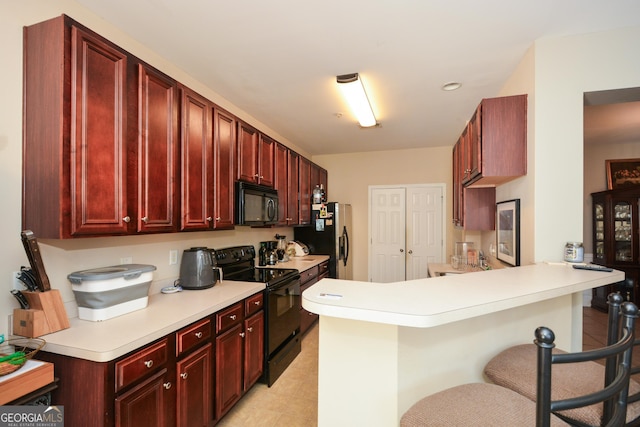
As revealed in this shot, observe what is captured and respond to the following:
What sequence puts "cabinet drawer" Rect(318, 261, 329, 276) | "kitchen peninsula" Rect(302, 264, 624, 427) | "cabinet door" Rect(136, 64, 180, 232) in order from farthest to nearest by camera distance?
"cabinet drawer" Rect(318, 261, 329, 276) < "cabinet door" Rect(136, 64, 180, 232) < "kitchen peninsula" Rect(302, 264, 624, 427)

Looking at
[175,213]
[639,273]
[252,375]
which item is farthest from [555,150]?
[639,273]

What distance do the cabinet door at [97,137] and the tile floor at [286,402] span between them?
1595 mm

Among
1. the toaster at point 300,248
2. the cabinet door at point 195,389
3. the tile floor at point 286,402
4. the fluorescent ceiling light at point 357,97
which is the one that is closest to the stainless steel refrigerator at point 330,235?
the toaster at point 300,248

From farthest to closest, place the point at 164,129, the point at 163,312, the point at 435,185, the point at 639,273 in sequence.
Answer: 1. the point at 435,185
2. the point at 639,273
3. the point at 164,129
4. the point at 163,312

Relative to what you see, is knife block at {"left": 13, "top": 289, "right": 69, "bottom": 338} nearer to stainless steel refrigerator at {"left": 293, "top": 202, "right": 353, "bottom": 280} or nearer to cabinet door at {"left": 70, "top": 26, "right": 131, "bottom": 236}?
cabinet door at {"left": 70, "top": 26, "right": 131, "bottom": 236}

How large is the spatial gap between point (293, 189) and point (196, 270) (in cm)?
189

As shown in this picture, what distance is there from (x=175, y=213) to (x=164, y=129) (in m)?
0.56

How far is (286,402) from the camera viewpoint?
223 centimetres

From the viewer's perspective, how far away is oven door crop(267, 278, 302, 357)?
8.14 ft

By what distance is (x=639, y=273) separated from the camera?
161 inches

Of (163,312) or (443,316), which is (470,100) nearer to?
(443,316)

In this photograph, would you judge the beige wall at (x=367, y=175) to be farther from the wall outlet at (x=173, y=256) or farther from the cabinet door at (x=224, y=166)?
the wall outlet at (x=173, y=256)

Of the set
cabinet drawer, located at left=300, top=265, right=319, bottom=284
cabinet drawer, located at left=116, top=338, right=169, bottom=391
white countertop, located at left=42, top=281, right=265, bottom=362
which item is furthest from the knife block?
cabinet drawer, located at left=300, top=265, right=319, bottom=284

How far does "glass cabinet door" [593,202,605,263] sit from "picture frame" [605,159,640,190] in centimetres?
37
